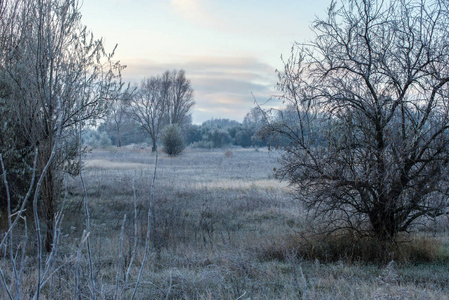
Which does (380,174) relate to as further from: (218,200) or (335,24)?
(218,200)

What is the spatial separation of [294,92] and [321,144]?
134 cm

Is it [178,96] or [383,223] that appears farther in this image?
[178,96]

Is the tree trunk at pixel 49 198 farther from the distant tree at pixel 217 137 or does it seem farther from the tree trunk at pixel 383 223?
the distant tree at pixel 217 137

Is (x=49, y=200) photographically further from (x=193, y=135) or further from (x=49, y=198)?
(x=193, y=135)

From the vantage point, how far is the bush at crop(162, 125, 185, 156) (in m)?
42.4

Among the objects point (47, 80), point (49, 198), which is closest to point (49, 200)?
point (49, 198)

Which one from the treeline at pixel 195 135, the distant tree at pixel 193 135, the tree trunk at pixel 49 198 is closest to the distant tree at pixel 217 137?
the treeline at pixel 195 135

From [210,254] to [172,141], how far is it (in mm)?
35092

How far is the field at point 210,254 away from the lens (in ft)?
16.1

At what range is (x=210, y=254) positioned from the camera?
7969mm

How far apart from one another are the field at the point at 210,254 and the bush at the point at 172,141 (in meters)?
21.9

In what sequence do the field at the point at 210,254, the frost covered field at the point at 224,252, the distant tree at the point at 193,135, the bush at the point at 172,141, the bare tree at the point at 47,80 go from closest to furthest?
the field at the point at 210,254 < the frost covered field at the point at 224,252 < the bare tree at the point at 47,80 < the bush at the point at 172,141 < the distant tree at the point at 193,135

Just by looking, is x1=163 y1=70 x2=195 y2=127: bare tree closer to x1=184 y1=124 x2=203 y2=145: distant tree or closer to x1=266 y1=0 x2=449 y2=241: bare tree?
x1=184 y1=124 x2=203 y2=145: distant tree

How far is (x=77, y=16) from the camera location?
26.1 ft
